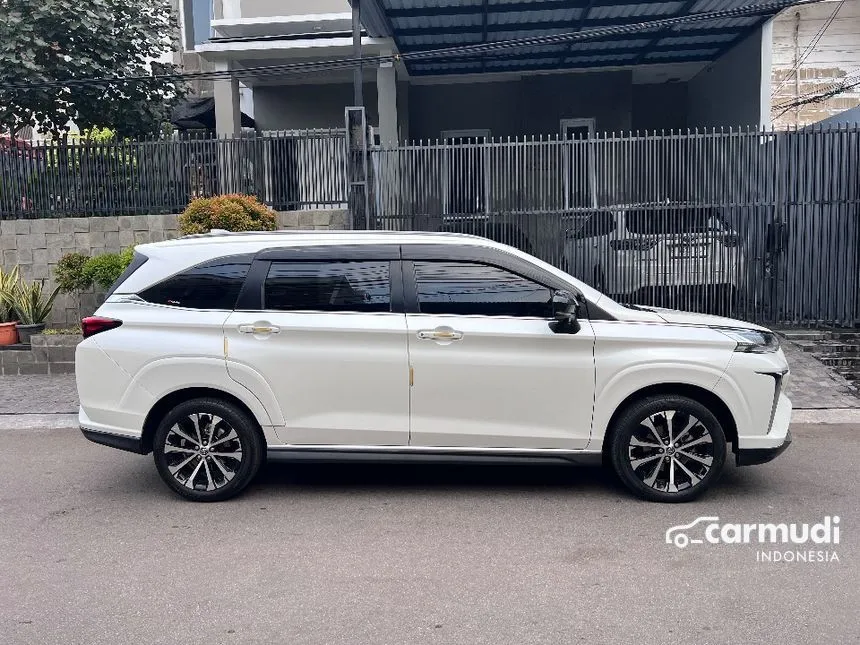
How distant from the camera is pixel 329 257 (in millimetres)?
5527

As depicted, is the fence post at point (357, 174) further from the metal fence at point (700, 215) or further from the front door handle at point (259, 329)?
the front door handle at point (259, 329)

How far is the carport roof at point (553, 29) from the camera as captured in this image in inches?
511

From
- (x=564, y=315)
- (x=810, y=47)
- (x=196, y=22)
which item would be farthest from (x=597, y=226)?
(x=810, y=47)

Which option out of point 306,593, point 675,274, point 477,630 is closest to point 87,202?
point 675,274

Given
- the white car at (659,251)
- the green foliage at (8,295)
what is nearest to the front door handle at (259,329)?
the white car at (659,251)

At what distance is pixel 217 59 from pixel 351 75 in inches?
111

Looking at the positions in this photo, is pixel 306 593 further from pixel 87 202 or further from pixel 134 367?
pixel 87 202

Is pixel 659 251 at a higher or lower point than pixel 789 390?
higher

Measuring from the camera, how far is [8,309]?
1062cm

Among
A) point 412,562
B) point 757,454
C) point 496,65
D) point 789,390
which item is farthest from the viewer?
point 496,65

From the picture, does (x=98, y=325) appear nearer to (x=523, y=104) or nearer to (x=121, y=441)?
(x=121, y=441)

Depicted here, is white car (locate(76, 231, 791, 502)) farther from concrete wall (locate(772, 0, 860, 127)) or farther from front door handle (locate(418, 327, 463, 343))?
concrete wall (locate(772, 0, 860, 127))

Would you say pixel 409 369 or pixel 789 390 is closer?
pixel 409 369

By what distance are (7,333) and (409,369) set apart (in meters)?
7.28
